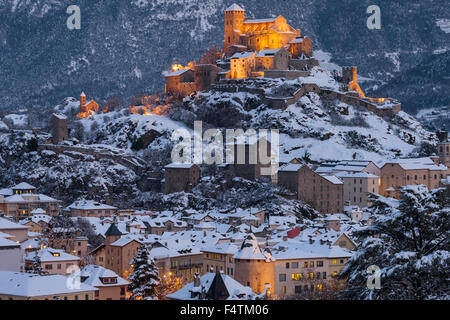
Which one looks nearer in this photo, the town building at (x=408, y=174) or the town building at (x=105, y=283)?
the town building at (x=105, y=283)

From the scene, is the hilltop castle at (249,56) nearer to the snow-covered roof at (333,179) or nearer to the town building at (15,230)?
the snow-covered roof at (333,179)

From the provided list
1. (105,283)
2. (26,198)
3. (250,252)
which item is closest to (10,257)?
(105,283)

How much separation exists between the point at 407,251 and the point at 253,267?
41.1 metres

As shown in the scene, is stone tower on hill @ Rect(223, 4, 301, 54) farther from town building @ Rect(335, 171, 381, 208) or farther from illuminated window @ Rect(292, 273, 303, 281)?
illuminated window @ Rect(292, 273, 303, 281)

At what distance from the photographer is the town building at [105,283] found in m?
71.9

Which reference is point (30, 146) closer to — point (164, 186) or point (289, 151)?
point (164, 186)

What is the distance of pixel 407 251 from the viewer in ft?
111

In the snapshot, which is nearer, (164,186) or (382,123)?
(164,186)

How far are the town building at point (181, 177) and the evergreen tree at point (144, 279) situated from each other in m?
63.8

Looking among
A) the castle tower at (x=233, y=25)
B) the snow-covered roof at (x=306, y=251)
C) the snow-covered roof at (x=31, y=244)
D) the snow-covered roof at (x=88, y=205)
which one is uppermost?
the castle tower at (x=233, y=25)

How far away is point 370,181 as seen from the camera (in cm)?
12900

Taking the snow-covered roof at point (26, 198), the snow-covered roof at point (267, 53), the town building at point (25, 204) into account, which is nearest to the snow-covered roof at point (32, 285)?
the town building at point (25, 204)

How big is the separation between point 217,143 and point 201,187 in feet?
44.4
